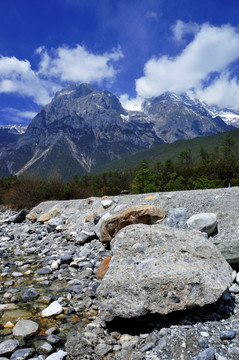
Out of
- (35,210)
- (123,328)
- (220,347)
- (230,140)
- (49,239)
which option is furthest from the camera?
(230,140)

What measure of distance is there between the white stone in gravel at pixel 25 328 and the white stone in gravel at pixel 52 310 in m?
0.34

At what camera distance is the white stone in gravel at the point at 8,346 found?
2.97 metres

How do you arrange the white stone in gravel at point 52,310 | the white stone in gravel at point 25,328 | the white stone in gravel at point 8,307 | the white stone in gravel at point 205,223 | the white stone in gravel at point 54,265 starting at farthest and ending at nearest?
the white stone in gravel at point 54,265 → the white stone in gravel at point 205,223 → the white stone in gravel at point 8,307 → the white stone in gravel at point 52,310 → the white stone in gravel at point 25,328

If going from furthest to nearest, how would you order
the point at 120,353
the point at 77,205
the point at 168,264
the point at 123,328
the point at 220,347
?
the point at 77,205 → the point at 168,264 → the point at 123,328 → the point at 120,353 → the point at 220,347

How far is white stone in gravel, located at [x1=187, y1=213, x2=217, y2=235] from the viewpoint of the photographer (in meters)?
6.05

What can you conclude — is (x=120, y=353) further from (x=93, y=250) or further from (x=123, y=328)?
(x=93, y=250)

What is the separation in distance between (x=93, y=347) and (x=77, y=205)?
1129cm

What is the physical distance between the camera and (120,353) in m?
2.89

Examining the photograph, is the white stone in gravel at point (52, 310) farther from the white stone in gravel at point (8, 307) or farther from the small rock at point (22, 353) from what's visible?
the small rock at point (22, 353)

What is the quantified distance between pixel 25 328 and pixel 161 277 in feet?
7.60

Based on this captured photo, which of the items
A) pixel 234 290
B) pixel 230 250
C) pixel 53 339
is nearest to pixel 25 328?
pixel 53 339

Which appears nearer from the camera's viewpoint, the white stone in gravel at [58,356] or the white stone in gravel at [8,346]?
the white stone in gravel at [58,356]

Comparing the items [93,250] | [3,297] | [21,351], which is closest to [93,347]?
[21,351]

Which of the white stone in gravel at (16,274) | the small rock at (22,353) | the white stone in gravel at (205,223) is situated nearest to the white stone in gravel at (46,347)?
the small rock at (22,353)
